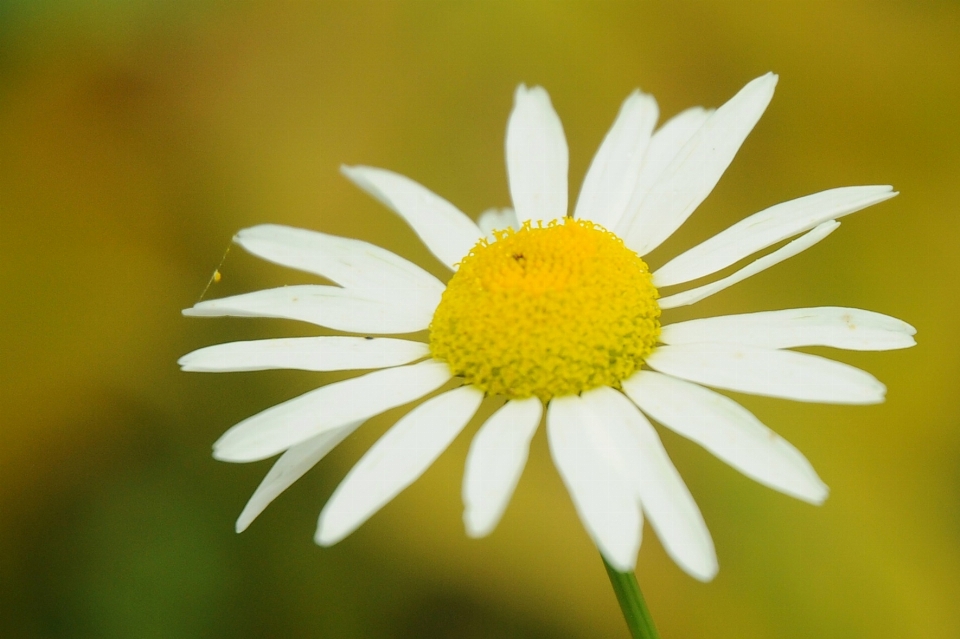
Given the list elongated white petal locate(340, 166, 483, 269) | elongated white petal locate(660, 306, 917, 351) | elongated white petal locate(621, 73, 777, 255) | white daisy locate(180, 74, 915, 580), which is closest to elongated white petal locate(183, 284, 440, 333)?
white daisy locate(180, 74, 915, 580)

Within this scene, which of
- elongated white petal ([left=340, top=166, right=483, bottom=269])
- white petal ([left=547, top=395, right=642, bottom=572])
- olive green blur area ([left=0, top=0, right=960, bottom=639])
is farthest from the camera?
olive green blur area ([left=0, top=0, right=960, bottom=639])

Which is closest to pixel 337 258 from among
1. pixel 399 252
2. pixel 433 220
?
pixel 433 220

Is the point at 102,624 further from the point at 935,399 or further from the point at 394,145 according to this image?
the point at 935,399

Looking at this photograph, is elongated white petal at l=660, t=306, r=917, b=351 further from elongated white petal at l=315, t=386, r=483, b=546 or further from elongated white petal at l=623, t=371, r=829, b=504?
elongated white petal at l=315, t=386, r=483, b=546

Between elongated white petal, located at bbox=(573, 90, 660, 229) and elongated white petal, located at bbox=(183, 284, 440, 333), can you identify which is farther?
elongated white petal, located at bbox=(573, 90, 660, 229)

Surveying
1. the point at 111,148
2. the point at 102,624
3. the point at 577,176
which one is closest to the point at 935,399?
the point at 577,176

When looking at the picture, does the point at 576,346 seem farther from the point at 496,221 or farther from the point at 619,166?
the point at 496,221

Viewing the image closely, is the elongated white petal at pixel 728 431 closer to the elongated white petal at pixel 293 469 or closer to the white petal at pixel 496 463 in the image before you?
the white petal at pixel 496 463

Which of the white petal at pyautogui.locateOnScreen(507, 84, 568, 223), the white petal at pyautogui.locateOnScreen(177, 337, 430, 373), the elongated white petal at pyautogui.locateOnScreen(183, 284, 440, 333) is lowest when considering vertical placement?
the white petal at pyautogui.locateOnScreen(177, 337, 430, 373)
